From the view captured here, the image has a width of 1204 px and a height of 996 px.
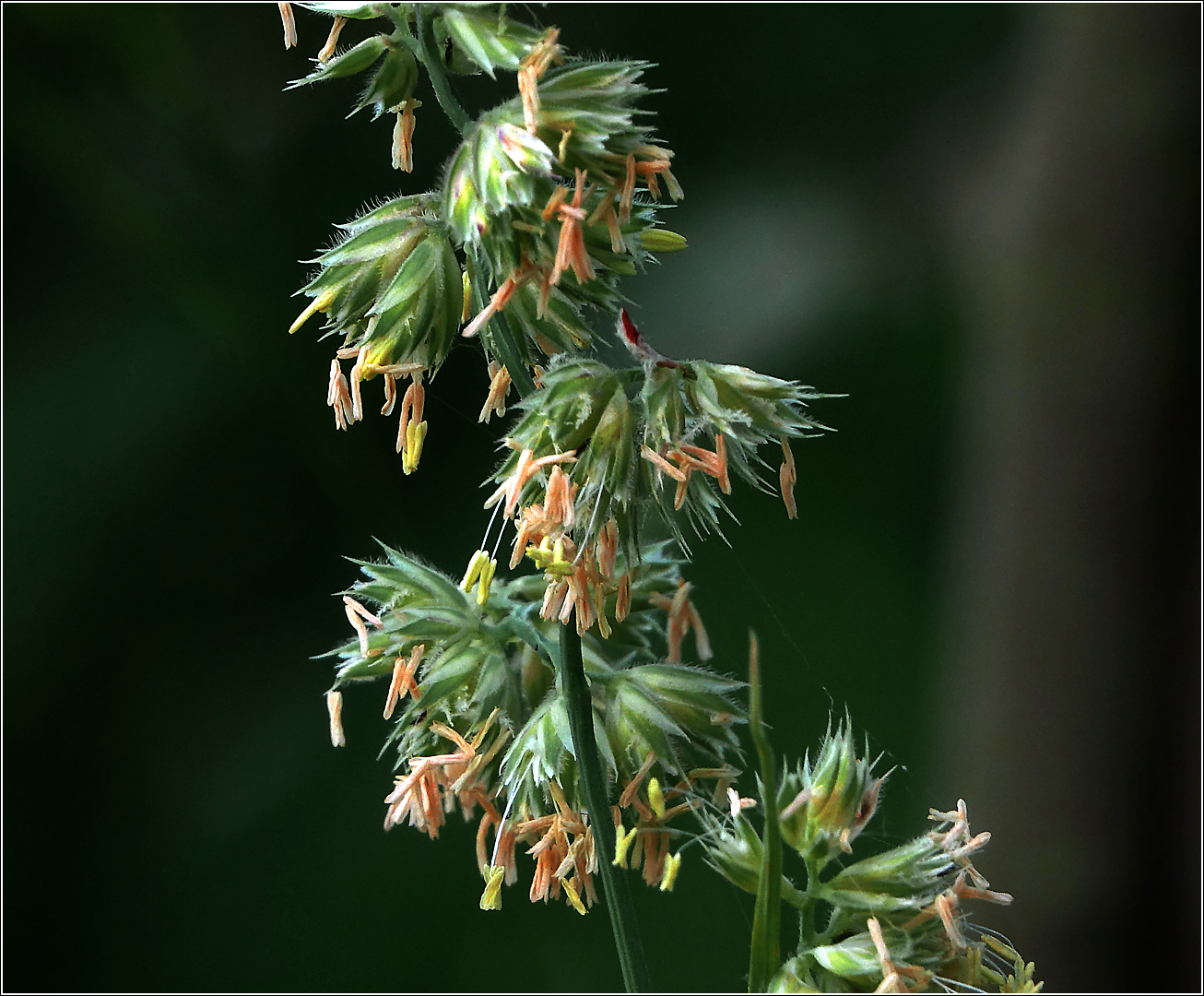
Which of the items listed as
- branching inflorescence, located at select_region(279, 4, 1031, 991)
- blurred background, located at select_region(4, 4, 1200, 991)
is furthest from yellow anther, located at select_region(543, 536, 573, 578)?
blurred background, located at select_region(4, 4, 1200, 991)

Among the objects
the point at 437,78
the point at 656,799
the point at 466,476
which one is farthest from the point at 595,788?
the point at 466,476

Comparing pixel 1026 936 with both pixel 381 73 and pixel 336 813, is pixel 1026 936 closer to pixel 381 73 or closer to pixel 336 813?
pixel 336 813

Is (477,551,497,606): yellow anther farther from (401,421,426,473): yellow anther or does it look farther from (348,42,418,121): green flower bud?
(348,42,418,121): green flower bud

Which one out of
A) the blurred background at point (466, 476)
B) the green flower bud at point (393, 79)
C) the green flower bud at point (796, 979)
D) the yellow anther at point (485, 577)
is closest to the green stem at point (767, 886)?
the green flower bud at point (796, 979)

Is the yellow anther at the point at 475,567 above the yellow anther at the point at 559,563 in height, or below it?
below

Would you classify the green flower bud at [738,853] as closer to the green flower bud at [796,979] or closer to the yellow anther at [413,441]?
the green flower bud at [796,979]

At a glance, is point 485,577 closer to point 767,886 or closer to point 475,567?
point 475,567

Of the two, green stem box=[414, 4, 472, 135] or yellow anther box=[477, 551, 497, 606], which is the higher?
green stem box=[414, 4, 472, 135]
